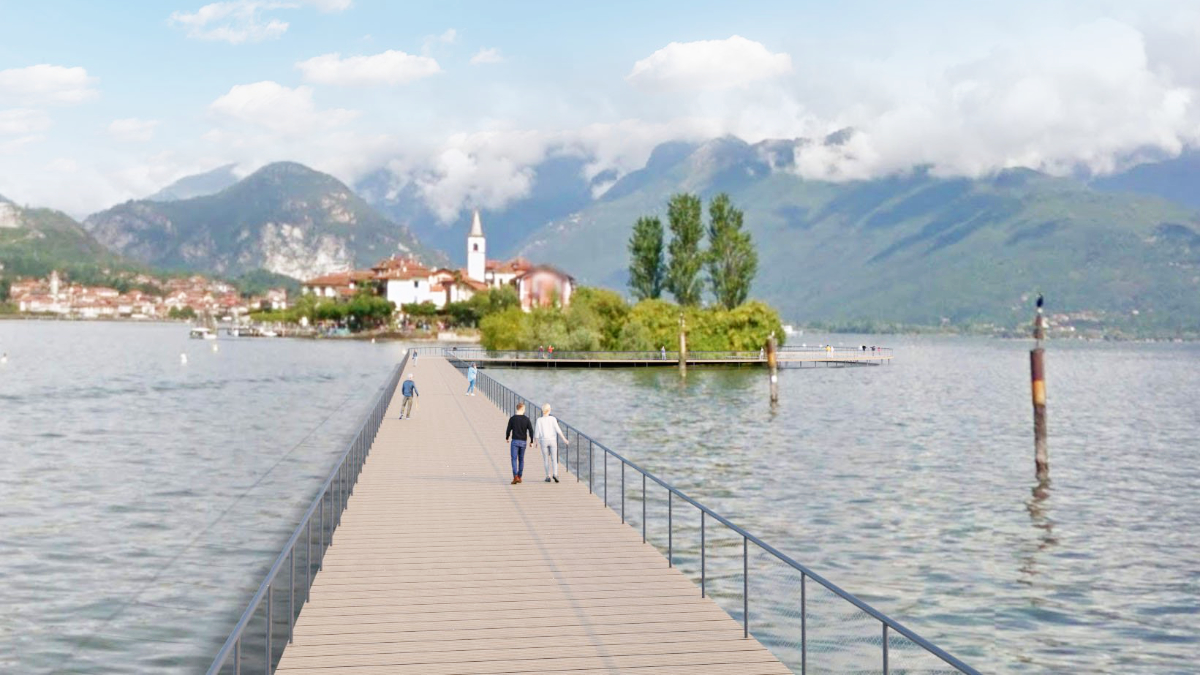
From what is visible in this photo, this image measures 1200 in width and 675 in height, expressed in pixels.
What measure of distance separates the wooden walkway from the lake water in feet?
12.5

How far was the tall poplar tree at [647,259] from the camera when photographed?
128 m

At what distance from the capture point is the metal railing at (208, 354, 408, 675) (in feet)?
39.8

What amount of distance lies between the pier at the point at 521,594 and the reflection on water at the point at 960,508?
0.61m

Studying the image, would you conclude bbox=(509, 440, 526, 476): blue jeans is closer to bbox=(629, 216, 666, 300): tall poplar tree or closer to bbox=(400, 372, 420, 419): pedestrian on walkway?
bbox=(400, 372, 420, 419): pedestrian on walkway

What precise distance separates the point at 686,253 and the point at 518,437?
331 ft

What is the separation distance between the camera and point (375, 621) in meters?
14.2

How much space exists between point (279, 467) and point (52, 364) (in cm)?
9892

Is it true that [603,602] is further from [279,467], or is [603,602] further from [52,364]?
[52,364]

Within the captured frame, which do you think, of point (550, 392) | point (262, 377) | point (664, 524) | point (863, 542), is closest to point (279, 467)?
point (664, 524)

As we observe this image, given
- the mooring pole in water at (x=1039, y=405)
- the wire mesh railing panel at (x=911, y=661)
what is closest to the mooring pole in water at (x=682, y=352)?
the mooring pole in water at (x=1039, y=405)

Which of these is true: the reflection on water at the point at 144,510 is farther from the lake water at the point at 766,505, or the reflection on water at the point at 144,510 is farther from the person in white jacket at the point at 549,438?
the person in white jacket at the point at 549,438

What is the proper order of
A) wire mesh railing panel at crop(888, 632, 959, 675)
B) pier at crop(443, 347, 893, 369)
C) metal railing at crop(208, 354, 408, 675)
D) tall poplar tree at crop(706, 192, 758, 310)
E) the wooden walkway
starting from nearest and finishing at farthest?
metal railing at crop(208, 354, 408, 675) → the wooden walkway → wire mesh railing panel at crop(888, 632, 959, 675) → pier at crop(443, 347, 893, 369) → tall poplar tree at crop(706, 192, 758, 310)

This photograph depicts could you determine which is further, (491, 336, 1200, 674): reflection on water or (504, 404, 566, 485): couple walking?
(504, 404, 566, 485): couple walking

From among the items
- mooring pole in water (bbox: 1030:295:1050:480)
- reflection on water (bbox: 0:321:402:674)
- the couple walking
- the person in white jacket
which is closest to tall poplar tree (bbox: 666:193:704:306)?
reflection on water (bbox: 0:321:402:674)
